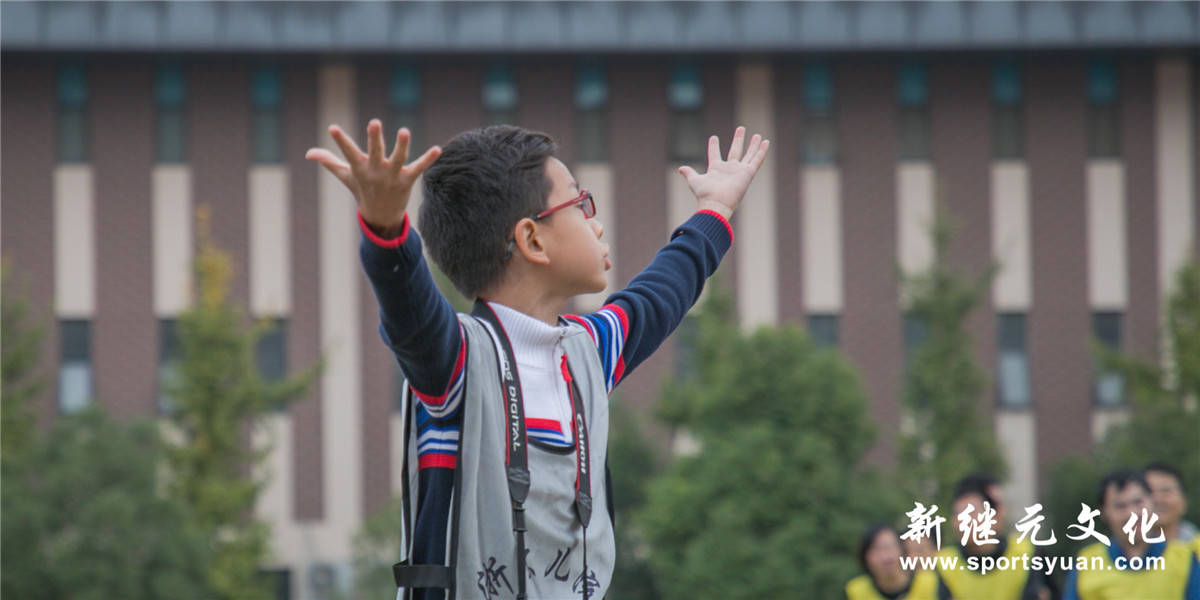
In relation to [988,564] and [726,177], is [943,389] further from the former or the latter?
[726,177]

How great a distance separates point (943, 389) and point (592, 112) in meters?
7.00

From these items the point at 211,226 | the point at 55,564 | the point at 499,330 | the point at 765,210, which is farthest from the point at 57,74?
the point at 499,330

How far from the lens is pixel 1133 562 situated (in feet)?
18.3

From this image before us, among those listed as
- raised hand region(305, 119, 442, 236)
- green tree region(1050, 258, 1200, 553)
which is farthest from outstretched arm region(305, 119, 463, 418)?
green tree region(1050, 258, 1200, 553)

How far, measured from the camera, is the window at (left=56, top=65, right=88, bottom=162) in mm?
20266

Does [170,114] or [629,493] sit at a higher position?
[170,114]

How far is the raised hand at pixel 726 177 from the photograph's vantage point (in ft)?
9.21

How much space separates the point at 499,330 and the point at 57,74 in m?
20.2

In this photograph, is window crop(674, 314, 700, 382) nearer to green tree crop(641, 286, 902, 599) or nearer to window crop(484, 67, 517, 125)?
green tree crop(641, 286, 902, 599)

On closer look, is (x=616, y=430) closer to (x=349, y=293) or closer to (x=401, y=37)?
(x=349, y=293)

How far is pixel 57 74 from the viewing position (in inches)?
799

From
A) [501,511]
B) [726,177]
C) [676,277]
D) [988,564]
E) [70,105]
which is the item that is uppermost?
[70,105]

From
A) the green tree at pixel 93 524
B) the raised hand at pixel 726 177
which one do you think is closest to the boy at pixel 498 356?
the raised hand at pixel 726 177

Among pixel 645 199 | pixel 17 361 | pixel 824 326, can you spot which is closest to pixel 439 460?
pixel 17 361
